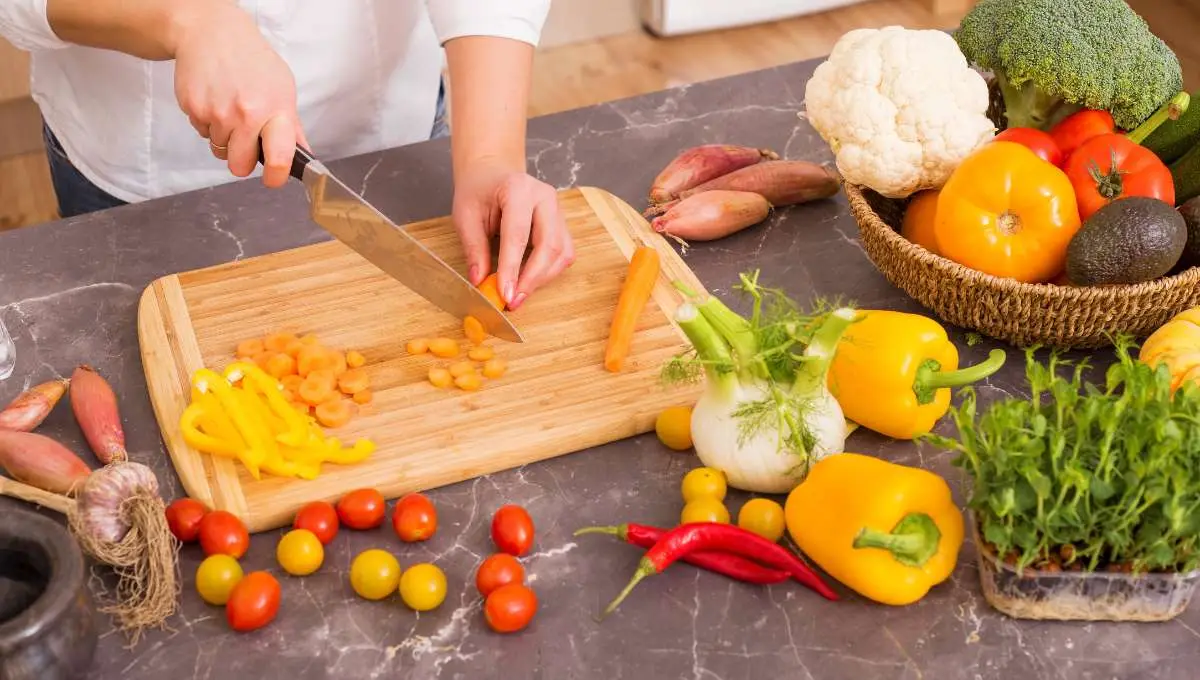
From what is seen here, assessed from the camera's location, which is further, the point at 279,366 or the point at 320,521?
the point at 279,366

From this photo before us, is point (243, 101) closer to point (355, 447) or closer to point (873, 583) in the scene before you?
point (355, 447)

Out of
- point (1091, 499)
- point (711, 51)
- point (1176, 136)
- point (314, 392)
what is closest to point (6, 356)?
point (314, 392)

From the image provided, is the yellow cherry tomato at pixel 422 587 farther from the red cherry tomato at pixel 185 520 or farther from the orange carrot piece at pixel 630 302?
the orange carrot piece at pixel 630 302

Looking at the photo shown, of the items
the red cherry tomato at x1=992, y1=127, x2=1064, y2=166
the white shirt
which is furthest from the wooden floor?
the red cherry tomato at x1=992, y1=127, x2=1064, y2=166

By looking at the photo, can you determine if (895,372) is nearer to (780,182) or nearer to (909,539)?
(909,539)

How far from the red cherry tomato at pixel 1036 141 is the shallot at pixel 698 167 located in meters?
0.41

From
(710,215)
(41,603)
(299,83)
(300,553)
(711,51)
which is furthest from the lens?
(711,51)

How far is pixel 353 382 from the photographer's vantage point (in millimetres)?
1429

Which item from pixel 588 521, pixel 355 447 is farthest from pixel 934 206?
pixel 355 447

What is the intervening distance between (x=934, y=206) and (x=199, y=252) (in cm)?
100

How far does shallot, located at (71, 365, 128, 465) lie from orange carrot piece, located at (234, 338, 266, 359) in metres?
0.15

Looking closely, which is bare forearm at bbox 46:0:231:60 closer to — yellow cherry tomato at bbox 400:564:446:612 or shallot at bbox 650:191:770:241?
shallot at bbox 650:191:770:241

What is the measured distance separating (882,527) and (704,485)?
0.20 meters

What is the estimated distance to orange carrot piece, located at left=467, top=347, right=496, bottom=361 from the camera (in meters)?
1.47
